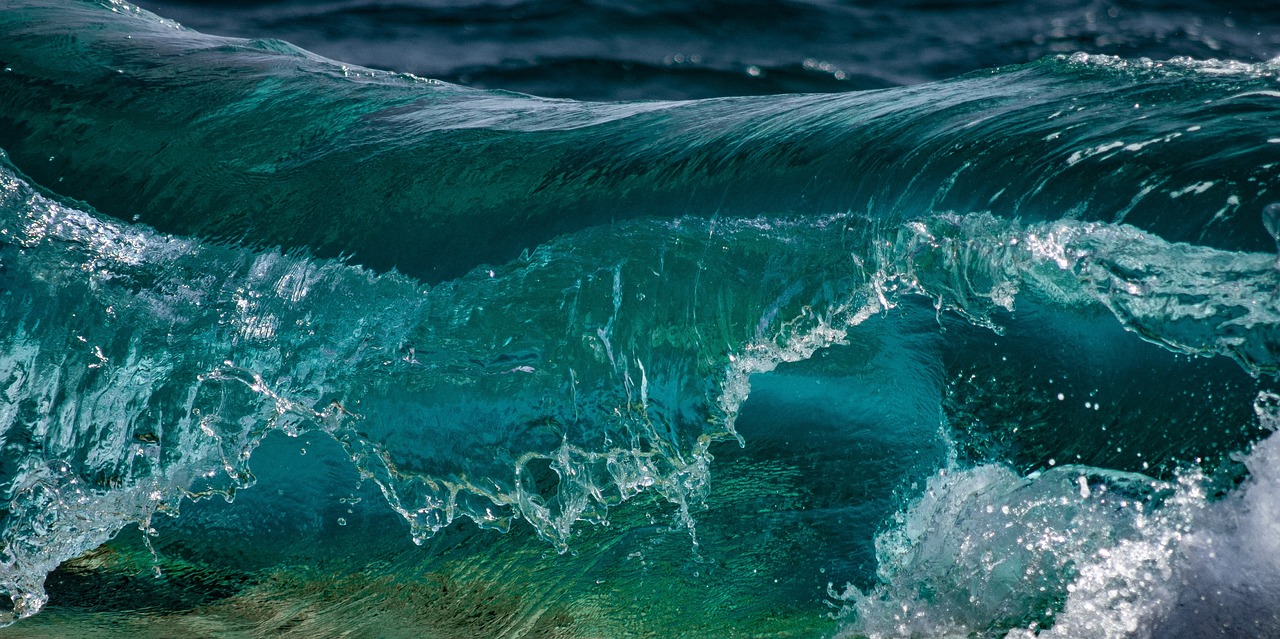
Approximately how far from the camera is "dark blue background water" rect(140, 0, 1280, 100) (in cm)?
462

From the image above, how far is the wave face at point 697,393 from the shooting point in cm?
185

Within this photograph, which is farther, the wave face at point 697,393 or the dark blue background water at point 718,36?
the dark blue background water at point 718,36

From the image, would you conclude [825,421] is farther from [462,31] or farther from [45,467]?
[462,31]

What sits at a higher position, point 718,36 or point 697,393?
point 718,36

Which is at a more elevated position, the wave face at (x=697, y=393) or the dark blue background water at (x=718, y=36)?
the dark blue background water at (x=718, y=36)

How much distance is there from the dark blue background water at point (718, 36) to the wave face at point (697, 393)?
7.69ft

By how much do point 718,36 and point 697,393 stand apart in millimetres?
3253

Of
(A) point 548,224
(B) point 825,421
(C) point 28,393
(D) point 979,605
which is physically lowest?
(D) point 979,605

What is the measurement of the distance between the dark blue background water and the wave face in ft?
7.69

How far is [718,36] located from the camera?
4863 mm

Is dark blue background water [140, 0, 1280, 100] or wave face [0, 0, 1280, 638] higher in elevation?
dark blue background water [140, 0, 1280, 100]

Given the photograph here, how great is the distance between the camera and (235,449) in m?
2.02

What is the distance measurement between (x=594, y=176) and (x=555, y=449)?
0.61 metres

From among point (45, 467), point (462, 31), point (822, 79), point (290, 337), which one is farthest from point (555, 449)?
point (462, 31)
